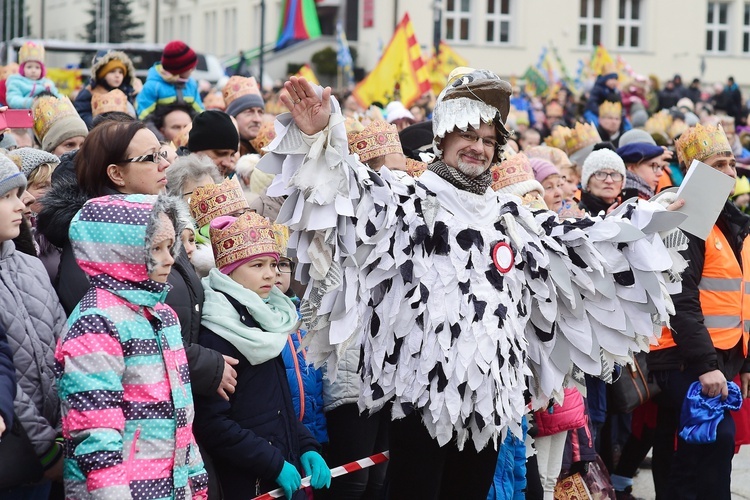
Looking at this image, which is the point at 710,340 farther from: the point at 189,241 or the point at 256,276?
the point at 189,241

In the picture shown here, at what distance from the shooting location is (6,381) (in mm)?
3576

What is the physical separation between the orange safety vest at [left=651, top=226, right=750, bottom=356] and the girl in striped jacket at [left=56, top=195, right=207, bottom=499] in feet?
10.7

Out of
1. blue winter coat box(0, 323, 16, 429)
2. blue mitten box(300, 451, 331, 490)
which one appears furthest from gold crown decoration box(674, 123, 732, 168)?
blue winter coat box(0, 323, 16, 429)

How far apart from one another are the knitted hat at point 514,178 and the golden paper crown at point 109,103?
2963 mm

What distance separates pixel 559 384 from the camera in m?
4.34

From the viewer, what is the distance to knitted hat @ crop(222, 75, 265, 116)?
815 centimetres

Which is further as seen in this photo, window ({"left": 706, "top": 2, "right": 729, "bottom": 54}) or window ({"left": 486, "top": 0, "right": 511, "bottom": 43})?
window ({"left": 706, "top": 2, "right": 729, "bottom": 54})

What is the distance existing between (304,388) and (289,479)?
0.74 m

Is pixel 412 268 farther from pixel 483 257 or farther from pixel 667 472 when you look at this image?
pixel 667 472

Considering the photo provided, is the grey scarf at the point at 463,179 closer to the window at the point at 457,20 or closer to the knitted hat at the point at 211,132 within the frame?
the knitted hat at the point at 211,132

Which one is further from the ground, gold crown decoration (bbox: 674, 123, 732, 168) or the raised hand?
the raised hand

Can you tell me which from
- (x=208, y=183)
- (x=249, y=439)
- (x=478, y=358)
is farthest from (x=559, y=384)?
(x=208, y=183)

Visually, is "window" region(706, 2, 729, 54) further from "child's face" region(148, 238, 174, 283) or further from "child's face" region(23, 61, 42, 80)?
"child's face" region(148, 238, 174, 283)

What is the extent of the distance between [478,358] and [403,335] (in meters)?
0.28
